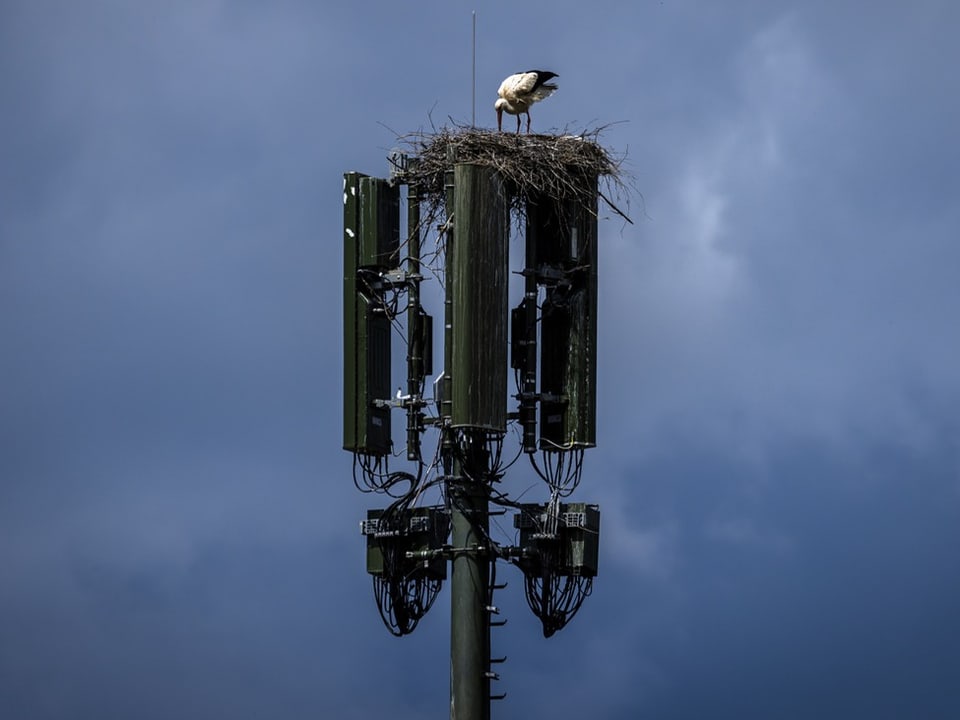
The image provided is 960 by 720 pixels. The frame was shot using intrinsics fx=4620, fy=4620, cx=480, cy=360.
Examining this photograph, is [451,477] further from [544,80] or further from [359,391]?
[544,80]

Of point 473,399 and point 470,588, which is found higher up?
point 473,399

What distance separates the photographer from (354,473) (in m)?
62.2

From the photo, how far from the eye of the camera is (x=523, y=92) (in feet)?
206

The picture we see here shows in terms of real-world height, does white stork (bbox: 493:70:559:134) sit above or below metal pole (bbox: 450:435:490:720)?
above

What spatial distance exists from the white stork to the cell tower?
75 centimetres

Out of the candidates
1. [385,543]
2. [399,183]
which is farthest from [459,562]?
[399,183]

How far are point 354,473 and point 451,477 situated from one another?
1.43 m

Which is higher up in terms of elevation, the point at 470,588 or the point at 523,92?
the point at 523,92

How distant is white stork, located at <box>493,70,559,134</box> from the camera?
6275 centimetres

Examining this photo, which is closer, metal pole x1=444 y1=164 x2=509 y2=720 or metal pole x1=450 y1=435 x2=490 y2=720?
metal pole x1=444 y1=164 x2=509 y2=720

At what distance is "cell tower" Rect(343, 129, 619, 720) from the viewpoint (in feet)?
201

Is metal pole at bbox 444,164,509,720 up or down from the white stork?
down

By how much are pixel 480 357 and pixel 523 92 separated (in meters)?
4.06

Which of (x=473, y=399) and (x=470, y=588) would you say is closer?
(x=473, y=399)
